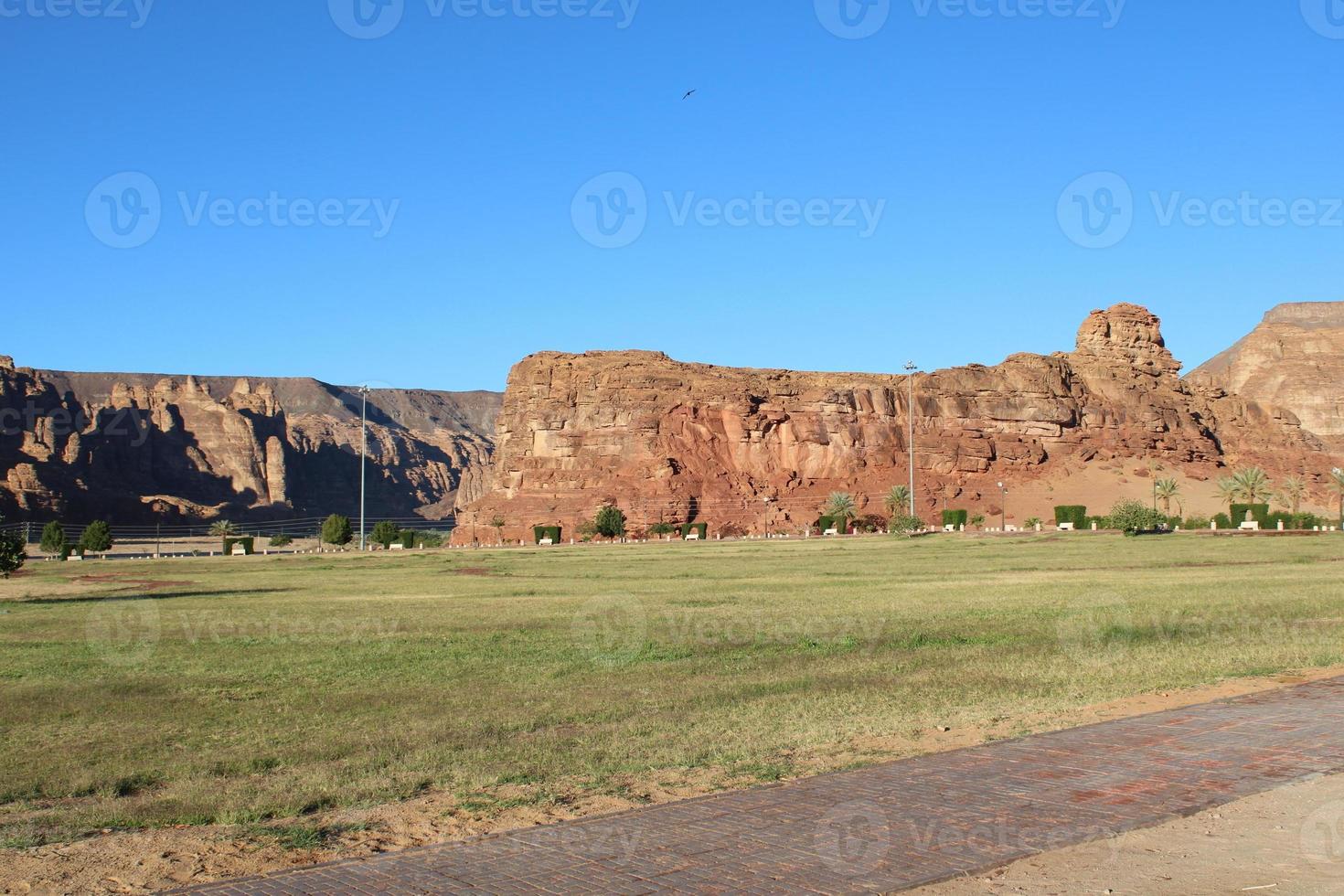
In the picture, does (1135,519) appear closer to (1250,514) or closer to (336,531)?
(1250,514)

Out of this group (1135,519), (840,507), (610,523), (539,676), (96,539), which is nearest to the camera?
(539,676)

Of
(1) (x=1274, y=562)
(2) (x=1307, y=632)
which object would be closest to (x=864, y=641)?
(2) (x=1307, y=632)

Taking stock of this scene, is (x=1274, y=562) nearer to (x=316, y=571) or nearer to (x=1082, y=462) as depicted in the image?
(x=316, y=571)

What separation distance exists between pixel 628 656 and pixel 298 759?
771 centimetres

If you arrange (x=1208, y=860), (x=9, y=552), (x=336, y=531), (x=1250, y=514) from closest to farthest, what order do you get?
1. (x=1208, y=860)
2. (x=9, y=552)
3. (x=1250, y=514)
4. (x=336, y=531)

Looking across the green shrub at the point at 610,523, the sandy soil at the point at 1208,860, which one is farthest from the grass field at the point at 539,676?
the green shrub at the point at 610,523

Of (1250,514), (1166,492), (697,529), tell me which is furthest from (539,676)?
(1166,492)

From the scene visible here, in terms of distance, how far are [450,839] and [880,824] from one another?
9.78 feet

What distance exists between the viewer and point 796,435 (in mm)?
129750

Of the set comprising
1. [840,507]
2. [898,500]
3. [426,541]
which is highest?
[898,500]

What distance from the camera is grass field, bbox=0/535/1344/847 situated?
9898 millimetres

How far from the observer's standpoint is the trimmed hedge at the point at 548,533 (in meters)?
105

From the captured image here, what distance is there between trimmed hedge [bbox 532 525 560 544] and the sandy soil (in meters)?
97.5

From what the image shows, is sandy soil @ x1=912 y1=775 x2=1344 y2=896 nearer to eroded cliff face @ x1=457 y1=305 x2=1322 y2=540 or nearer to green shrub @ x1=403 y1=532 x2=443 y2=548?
green shrub @ x1=403 y1=532 x2=443 y2=548
